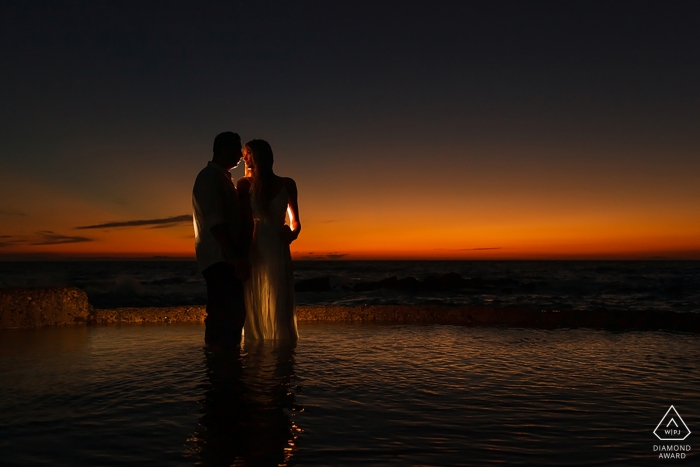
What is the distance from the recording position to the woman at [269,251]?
15.7ft

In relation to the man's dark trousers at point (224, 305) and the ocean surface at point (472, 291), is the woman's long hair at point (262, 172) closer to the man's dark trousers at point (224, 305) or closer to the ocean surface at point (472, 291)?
the man's dark trousers at point (224, 305)

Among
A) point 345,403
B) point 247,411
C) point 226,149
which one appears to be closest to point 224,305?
point 226,149

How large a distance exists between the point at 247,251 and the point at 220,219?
463 mm

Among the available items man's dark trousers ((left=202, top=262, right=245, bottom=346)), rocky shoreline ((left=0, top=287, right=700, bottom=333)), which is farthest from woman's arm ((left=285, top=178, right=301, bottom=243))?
rocky shoreline ((left=0, top=287, right=700, bottom=333))

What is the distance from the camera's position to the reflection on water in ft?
7.29

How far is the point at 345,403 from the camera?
10.0ft

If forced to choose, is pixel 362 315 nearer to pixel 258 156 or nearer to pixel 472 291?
pixel 258 156

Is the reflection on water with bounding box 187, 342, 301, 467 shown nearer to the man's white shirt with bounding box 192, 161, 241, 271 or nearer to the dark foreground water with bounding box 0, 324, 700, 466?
the dark foreground water with bounding box 0, 324, 700, 466

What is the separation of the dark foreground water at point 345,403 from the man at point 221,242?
0.32 m

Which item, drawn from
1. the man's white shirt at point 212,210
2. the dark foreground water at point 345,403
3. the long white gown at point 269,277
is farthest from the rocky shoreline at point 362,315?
the man's white shirt at point 212,210

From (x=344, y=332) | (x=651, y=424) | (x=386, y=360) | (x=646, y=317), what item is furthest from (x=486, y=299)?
(x=651, y=424)

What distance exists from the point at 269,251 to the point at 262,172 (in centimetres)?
76

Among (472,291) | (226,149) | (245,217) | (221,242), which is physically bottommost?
(472,291)

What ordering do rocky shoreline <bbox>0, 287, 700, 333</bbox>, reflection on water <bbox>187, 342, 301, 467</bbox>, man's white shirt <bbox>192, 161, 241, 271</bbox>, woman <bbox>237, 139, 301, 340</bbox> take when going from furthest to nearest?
rocky shoreline <bbox>0, 287, 700, 333</bbox> → woman <bbox>237, 139, 301, 340</bbox> → man's white shirt <bbox>192, 161, 241, 271</bbox> → reflection on water <bbox>187, 342, 301, 467</bbox>
